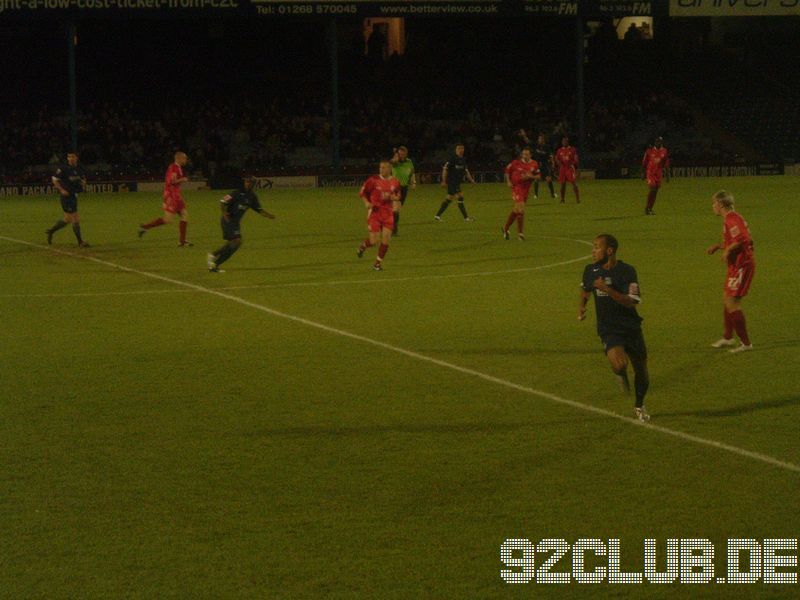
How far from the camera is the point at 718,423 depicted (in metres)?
10.7

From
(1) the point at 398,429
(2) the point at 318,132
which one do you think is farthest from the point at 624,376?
(2) the point at 318,132

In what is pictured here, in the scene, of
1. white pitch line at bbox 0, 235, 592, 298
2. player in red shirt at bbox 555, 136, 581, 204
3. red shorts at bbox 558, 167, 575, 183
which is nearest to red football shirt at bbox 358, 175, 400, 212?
white pitch line at bbox 0, 235, 592, 298

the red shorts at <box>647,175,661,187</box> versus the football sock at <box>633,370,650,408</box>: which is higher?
the red shorts at <box>647,175,661,187</box>

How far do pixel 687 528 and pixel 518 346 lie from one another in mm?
6733

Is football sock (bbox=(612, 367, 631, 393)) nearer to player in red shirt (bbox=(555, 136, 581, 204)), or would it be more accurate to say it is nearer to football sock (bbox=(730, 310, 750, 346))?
football sock (bbox=(730, 310, 750, 346))

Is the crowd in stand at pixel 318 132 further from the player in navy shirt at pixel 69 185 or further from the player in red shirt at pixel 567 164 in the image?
the player in navy shirt at pixel 69 185

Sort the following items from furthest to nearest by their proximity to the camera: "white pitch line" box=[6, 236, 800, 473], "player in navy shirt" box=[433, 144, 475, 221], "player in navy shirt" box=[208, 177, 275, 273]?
1. "player in navy shirt" box=[433, 144, 475, 221]
2. "player in navy shirt" box=[208, 177, 275, 273]
3. "white pitch line" box=[6, 236, 800, 473]

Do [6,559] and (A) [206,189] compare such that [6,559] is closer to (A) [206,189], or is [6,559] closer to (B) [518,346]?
(B) [518,346]

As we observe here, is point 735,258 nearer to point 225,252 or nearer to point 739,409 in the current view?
point 739,409

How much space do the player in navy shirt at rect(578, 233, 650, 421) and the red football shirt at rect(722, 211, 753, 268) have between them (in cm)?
368

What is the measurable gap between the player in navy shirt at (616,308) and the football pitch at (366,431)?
0.51 metres

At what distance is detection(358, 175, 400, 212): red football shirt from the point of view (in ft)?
72.7

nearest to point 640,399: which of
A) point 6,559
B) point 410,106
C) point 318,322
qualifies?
point 6,559

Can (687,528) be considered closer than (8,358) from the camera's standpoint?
Yes
